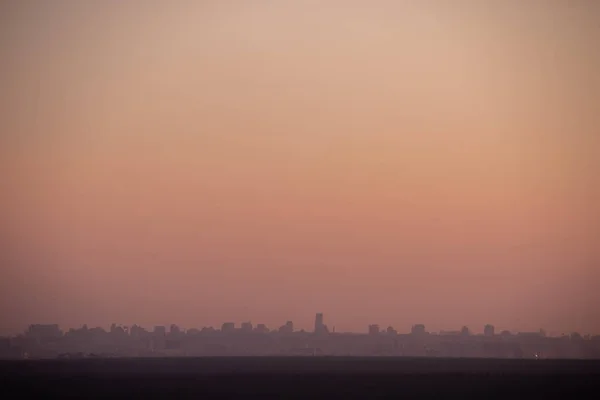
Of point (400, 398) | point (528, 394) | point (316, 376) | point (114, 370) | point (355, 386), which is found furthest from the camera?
point (114, 370)

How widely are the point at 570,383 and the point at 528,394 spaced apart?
1200cm

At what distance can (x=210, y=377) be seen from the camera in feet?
242

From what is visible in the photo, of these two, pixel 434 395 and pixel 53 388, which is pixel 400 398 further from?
pixel 53 388

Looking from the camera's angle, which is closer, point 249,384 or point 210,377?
point 249,384

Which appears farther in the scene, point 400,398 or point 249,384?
point 249,384

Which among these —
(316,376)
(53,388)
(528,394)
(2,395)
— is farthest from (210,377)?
(528,394)

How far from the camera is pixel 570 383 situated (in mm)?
69688

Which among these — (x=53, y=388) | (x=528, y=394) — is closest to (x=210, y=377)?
(x=53, y=388)

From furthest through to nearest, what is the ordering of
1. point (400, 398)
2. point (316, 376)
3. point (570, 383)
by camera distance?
point (316, 376)
point (570, 383)
point (400, 398)

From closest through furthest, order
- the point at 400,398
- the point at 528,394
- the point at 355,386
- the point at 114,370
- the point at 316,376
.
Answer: the point at 400,398
the point at 528,394
the point at 355,386
the point at 316,376
the point at 114,370

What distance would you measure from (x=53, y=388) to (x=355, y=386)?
861 inches

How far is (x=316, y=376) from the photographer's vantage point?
75188 millimetres

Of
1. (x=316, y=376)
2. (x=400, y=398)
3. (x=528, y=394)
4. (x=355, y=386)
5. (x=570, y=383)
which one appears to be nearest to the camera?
(x=400, y=398)

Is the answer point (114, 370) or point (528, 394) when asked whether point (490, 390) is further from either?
point (114, 370)
